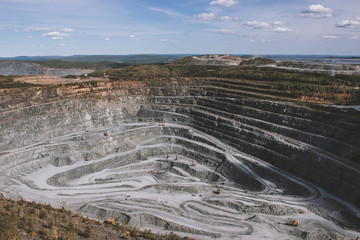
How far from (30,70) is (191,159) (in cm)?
17323

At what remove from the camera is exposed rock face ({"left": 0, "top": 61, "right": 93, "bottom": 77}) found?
172 m

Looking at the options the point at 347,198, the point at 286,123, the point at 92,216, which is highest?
the point at 286,123

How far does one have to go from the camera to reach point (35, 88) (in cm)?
6359

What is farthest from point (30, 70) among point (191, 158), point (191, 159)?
point (191, 159)

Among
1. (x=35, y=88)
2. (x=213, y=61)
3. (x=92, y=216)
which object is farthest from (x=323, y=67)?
(x=35, y=88)

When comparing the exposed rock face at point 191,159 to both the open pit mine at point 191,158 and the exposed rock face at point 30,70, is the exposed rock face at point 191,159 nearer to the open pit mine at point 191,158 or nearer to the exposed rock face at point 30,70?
the open pit mine at point 191,158

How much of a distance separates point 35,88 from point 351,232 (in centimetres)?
7229

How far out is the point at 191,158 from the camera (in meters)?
53.8

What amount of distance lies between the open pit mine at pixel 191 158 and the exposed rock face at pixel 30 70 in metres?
117

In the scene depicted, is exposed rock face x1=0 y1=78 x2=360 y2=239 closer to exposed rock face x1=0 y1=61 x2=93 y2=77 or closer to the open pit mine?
the open pit mine

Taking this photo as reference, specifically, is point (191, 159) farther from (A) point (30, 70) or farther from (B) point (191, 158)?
(A) point (30, 70)

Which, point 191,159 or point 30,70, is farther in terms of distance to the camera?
point 30,70

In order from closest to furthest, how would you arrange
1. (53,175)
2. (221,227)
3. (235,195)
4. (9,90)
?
1. (221,227)
2. (235,195)
3. (53,175)
4. (9,90)

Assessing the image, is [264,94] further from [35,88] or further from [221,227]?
[35,88]
